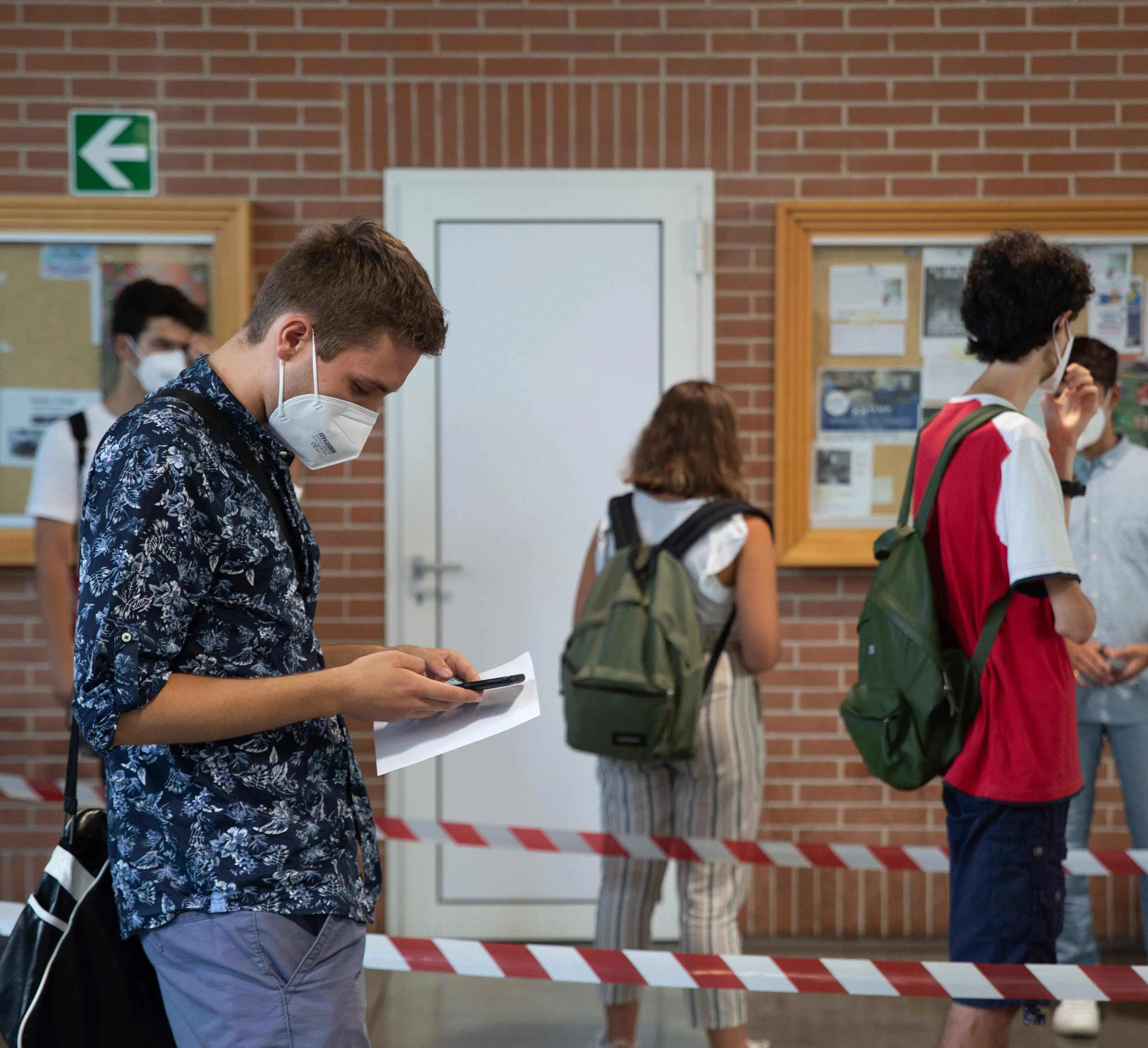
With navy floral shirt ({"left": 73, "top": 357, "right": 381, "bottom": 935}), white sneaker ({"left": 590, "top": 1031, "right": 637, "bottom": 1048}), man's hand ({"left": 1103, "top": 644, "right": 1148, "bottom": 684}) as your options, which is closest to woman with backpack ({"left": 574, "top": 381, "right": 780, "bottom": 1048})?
white sneaker ({"left": 590, "top": 1031, "right": 637, "bottom": 1048})

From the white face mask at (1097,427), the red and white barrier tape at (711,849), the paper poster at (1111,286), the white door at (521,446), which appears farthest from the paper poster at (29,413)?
the paper poster at (1111,286)

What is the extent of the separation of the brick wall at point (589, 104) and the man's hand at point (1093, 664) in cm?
100

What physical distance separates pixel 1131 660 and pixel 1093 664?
0.37 feet

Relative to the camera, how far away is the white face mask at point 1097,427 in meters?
3.10

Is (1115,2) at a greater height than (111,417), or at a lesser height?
greater

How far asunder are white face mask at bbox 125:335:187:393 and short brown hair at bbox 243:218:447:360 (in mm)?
1925

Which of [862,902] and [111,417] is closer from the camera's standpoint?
[111,417]

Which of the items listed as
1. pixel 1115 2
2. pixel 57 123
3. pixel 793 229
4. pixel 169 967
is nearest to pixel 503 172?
pixel 793 229

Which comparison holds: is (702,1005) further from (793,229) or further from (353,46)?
(353,46)

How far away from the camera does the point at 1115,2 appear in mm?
4125

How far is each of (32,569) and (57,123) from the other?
5.17 ft

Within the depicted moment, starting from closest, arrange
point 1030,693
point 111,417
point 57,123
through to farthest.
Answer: point 1030,693 < point 111,417 < point 57,123

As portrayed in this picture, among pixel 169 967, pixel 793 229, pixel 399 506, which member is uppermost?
pixel 793 229

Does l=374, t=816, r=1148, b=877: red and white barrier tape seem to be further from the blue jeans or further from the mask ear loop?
the mask ear loop
